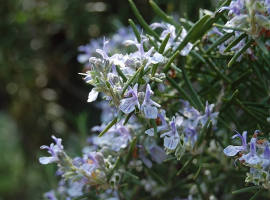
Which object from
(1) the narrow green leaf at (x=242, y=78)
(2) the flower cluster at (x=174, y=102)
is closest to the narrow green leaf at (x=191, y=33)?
(2) the flower cluster at (x=174, y=102)

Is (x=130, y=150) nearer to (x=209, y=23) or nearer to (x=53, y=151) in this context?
(x=53, y=151)

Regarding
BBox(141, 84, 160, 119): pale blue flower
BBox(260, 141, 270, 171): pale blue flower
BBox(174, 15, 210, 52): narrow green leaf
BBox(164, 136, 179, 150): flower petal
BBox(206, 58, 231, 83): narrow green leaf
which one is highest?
BBox(174, 15, 210, 52): narrow green leaf

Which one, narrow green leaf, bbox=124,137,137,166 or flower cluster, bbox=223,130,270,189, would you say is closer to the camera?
flower cluster, bbox=223,130,270,189

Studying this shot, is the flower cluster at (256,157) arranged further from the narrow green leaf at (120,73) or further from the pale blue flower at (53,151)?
the pale blue flower at (53,151)

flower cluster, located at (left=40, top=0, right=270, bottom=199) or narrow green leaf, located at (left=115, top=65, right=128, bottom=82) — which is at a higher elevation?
narrow green leaf, located at (left=115, top=65, right=128, bottom=82)

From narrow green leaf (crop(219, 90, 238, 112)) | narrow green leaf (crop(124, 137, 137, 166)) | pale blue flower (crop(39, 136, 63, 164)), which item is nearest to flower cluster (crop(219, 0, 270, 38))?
narrow green leaf (crop(219, 90, 238, 112))

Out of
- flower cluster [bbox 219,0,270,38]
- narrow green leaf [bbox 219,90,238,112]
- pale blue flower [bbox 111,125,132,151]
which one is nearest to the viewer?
flower cluster [bbox 219,0,270,38]

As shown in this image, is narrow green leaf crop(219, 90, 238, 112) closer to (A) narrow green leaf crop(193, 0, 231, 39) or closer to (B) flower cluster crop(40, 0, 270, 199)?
(B) flower cluster crop(40, 0, 270, 199)

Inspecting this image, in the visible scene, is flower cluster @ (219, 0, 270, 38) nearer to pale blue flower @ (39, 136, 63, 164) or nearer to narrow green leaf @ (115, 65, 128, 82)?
narrow green leaf @ (115, 65, 128, 82)

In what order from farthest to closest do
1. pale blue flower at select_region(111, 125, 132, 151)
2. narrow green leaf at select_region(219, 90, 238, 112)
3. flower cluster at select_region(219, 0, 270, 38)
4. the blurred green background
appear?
the blurred green background < pale blue flower at select_region(111, 125, 132, 151) < narrow green leaf at select_region(219, 90, 238, 112) < flower cluster at select_region(219, 0, 270, 38)
